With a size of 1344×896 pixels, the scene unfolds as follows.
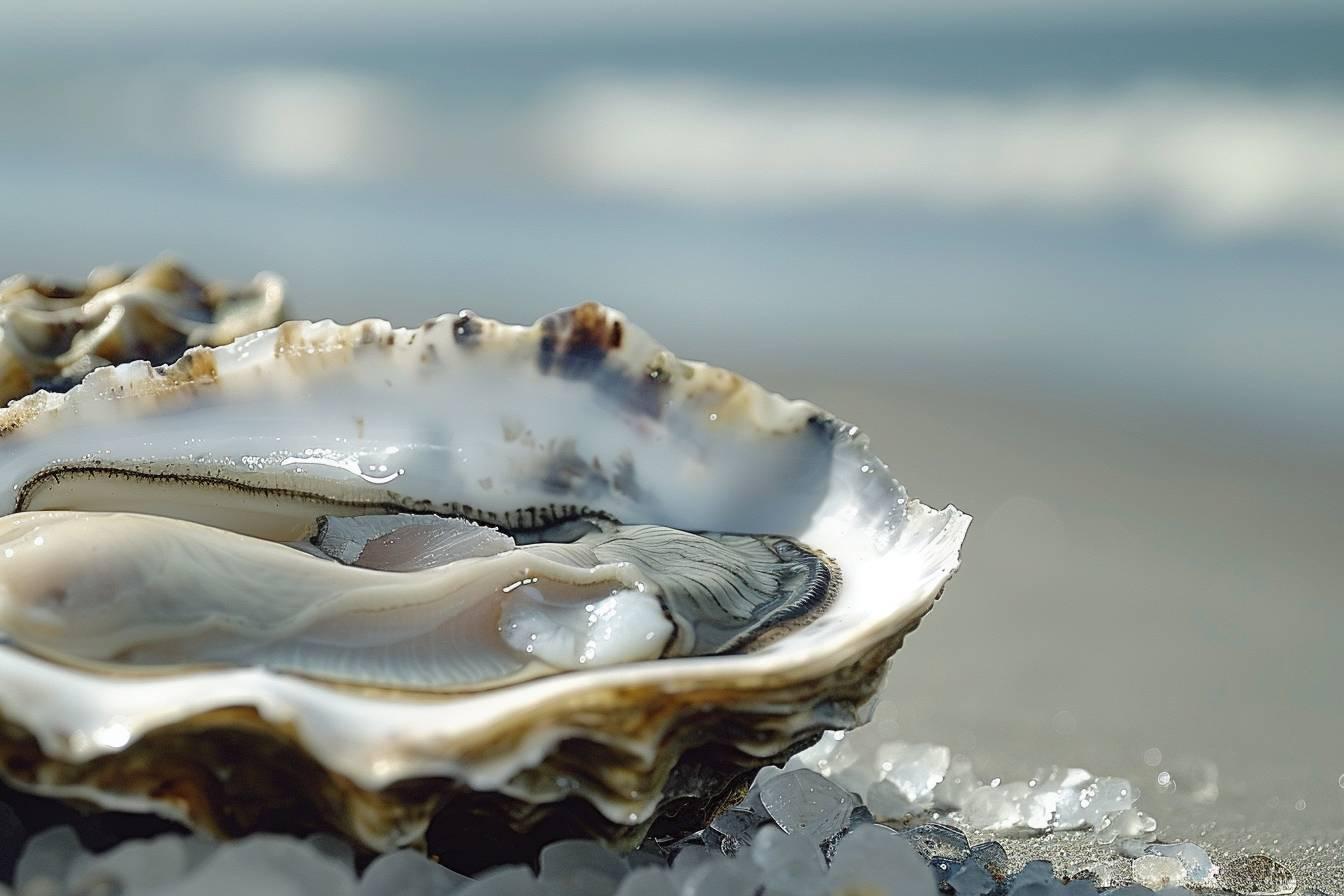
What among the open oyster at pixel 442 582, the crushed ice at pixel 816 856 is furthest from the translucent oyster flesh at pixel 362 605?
the crushed ice at pixel 816 856

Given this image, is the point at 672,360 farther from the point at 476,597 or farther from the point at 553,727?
the point at 553,727

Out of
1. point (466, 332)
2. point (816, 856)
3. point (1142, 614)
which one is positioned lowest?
point (1142, 614)

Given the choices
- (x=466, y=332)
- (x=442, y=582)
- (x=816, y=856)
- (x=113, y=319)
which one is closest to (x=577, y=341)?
(x=466, y=332)

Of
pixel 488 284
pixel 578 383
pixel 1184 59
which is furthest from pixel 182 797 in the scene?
pixel 1184 59

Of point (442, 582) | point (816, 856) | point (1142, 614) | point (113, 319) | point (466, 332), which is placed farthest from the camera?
point (1142, 614)

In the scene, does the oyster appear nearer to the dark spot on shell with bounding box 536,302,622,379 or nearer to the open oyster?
the open oyster

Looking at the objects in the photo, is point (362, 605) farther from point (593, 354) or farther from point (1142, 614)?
point (1142, 614)
